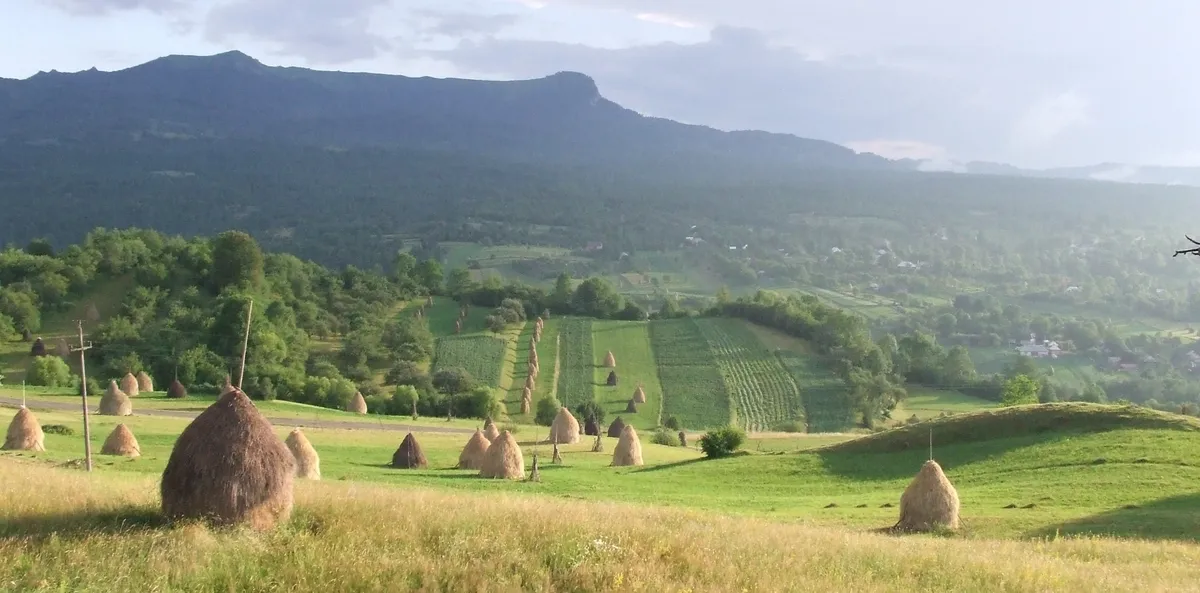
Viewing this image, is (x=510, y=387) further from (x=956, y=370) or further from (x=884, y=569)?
(x=884, y=569)

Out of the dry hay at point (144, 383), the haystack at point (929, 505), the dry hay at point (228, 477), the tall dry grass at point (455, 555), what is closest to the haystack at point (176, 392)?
the dry hay at point (144, 383)

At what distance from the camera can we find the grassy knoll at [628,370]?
70.1 meters

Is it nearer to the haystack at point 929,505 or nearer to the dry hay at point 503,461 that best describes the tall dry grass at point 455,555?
the haystack at point 929,505

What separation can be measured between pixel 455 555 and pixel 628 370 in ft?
232

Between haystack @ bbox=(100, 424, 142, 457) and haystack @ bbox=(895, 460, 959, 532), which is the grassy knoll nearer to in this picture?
haystack @ bbox=(100, 424, 142, 457)

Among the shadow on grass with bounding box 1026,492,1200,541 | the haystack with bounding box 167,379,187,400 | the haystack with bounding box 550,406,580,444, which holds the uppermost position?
the shadow on grass with bounding box 1026,492,1200,541

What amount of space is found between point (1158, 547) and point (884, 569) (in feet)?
27.6

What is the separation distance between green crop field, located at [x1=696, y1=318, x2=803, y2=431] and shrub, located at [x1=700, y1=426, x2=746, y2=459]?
87.2ft

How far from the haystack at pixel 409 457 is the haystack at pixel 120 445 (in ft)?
30.4

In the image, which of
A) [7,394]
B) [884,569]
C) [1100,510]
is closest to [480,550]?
[884,569]

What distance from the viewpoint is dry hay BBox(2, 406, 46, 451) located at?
3127 centimetres

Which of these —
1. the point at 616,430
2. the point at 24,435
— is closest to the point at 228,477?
the point at 24,435

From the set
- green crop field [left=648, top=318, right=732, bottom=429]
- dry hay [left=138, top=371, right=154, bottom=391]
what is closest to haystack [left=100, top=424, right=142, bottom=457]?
dry hay [left=138, top=371, right=154, bottom=391]

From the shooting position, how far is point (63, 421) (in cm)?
3972
